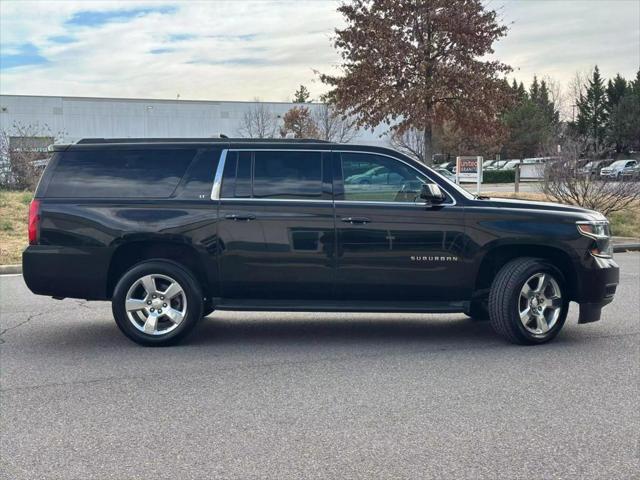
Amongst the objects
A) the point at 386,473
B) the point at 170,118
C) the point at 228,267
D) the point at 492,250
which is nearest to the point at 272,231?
the point at 228,267

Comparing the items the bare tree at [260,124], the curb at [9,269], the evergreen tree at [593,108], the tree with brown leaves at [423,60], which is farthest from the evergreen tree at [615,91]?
the curb at [9,269]

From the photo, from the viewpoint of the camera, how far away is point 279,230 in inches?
252

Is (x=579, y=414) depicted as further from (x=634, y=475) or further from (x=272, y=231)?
(x=272, y=231)

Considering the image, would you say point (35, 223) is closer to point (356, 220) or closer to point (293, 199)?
point (293, 199)

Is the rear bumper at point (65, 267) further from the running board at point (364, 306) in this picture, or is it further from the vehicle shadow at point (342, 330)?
the running board at point (364, 306)

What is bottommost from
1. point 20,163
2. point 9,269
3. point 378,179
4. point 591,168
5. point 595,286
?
point 9,269

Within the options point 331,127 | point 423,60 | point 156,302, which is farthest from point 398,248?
point 331,127

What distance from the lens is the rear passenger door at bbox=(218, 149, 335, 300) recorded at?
21.0ft

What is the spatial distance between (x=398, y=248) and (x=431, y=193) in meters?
0.58

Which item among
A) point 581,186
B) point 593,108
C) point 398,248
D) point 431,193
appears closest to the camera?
point 431,193

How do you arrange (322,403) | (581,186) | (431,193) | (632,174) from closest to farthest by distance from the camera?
(322,403), (431,193), (632,174), (581,186)

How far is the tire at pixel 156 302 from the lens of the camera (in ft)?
21.2

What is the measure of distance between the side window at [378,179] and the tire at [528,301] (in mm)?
1134

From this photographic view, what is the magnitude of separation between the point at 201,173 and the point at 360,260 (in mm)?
1710
